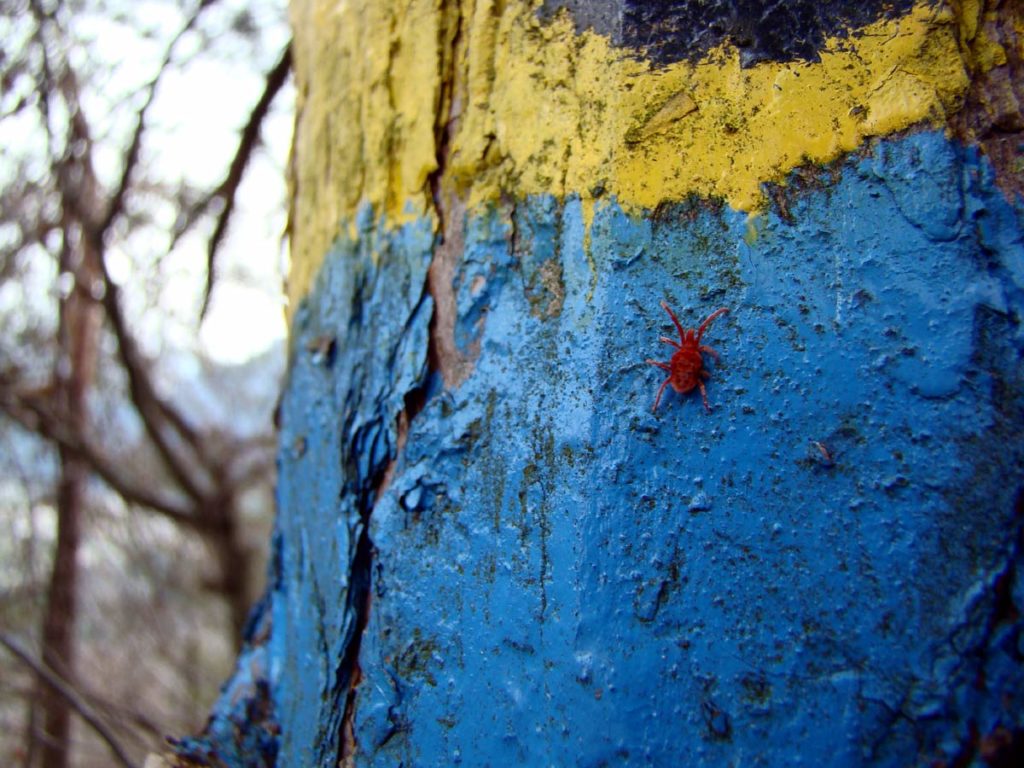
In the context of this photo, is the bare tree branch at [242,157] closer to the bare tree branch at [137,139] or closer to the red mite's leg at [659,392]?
the bare tree branch at [137,139]

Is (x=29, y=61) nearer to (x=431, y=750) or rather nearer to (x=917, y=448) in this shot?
(x=431, y=750)

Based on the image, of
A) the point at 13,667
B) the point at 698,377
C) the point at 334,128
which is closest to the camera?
the point at 698,377

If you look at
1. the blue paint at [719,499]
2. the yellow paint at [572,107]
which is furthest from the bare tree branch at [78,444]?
the blue paint at [719,499]

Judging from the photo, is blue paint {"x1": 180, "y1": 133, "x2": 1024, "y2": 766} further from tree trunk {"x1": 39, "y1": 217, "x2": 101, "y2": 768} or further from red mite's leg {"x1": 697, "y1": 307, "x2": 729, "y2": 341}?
tree trunk {"x1": 39, "y1": 217, "x2": 101, "y2": 768}

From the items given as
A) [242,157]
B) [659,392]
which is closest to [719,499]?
[659,392]

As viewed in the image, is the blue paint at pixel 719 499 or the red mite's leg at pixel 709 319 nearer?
the blue paint at pixel 719 499

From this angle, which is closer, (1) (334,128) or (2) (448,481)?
(2) (448,481)

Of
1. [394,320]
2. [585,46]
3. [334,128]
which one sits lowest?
[394,320]

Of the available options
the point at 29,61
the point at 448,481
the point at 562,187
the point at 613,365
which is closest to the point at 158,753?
the point at 448,481
